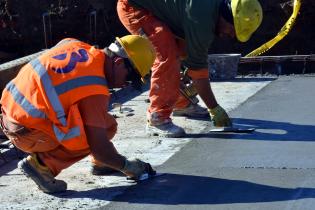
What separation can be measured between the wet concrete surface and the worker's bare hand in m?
0.07

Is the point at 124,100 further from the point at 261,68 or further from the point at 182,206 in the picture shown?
the point at 182,206

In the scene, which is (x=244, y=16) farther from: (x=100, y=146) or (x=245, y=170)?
(x=100, y=146)

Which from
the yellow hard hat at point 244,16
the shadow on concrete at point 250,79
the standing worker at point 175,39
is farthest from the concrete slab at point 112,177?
the yellow hard hat at point 244,16

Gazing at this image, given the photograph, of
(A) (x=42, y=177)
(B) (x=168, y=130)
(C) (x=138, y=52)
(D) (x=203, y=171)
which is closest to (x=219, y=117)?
(B) (x=168, y=130)

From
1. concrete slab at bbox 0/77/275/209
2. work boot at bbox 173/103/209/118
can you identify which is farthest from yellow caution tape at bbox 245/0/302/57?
work boot at bbox 173/103/209/118

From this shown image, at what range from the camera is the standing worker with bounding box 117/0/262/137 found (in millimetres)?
5602

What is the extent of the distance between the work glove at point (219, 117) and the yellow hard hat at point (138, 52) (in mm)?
1538

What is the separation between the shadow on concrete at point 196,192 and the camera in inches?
170

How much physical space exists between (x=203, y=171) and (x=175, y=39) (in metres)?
1.52

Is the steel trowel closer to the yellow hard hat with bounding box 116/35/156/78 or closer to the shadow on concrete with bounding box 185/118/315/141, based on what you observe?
the shadow on concrete with bounding box 185/118/315/141

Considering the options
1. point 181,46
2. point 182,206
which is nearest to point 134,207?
point 182,206

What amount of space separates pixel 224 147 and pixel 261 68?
3641 millimetres

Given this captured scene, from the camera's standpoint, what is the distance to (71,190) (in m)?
4.65

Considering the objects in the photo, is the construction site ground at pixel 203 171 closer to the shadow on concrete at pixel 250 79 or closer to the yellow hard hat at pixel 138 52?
the yellow hard hat at pixel 138 52
